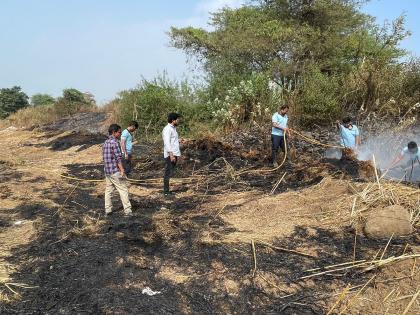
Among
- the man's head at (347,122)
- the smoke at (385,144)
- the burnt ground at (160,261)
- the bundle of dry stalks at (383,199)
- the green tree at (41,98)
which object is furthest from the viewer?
the green tree at (41,98)

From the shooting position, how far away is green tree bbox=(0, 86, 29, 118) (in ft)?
115

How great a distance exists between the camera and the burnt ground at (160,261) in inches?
184

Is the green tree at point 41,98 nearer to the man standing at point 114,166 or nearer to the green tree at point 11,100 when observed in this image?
the green tree at point 11,100

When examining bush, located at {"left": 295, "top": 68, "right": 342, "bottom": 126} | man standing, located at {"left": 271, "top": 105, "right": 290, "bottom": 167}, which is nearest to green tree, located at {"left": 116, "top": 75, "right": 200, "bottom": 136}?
bush, located at {"left": 295, "top": 68, "right": 342, "bottom": 126}

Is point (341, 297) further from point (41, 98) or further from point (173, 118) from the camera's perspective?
point (41, 98)

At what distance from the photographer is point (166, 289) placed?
4938mm

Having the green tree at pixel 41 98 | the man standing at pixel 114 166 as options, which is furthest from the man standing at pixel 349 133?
the green tree at pixel 41 98

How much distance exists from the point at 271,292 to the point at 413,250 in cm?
177

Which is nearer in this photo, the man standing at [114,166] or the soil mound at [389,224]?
the soil mound at [389,224]

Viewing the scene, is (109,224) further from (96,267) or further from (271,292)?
(271,292)

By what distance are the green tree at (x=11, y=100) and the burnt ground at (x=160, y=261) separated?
94.4 ft

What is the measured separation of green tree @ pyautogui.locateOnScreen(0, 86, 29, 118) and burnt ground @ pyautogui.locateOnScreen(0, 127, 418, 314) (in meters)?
28.8

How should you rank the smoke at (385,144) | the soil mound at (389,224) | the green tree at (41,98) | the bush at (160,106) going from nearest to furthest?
the soil mound at (389,224), the smoke at (385,144), the bush at (160,106), the green tree at (41,98)

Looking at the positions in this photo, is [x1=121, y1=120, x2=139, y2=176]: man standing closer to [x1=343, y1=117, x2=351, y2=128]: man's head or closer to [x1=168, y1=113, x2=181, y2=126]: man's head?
[x1=168, y1=113, x2=181, y2=126]: man's head
